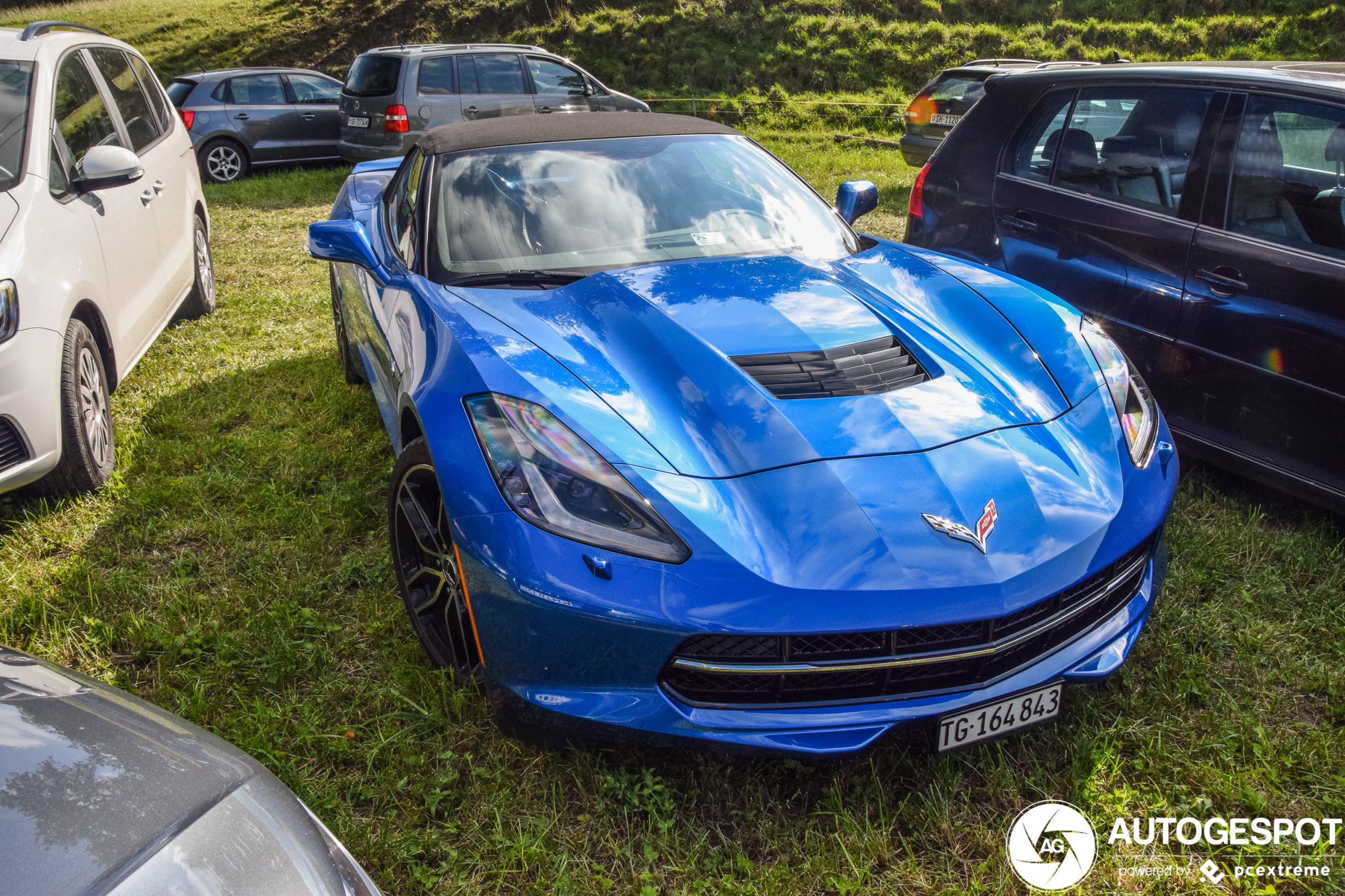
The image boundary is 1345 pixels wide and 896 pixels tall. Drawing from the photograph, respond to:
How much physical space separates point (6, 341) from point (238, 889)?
8.81 feet

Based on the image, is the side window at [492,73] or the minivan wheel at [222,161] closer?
the side window at [492,73]

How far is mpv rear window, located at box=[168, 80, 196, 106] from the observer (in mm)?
11258

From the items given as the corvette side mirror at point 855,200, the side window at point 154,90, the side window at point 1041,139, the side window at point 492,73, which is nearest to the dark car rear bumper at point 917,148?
the side window at point 492,73

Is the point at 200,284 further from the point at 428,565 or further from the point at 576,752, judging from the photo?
the point at 576,752

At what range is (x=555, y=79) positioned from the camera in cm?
1121

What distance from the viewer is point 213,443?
13.3 ft

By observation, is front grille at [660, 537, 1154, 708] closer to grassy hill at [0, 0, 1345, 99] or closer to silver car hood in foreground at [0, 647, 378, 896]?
silver car hood in foreground at [0, 647, 378, 896]

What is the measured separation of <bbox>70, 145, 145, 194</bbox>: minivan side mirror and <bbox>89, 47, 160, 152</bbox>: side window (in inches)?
36.3

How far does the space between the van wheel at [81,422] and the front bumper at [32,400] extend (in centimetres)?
8

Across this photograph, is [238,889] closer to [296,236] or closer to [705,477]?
[705,477]

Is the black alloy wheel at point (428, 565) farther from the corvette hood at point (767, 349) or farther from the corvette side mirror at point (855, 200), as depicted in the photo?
the corvette side mirror at point (855, 200)

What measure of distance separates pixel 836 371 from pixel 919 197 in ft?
8.59

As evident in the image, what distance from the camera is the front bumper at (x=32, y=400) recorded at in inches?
119

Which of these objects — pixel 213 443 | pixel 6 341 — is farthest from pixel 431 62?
pixel 6 341
